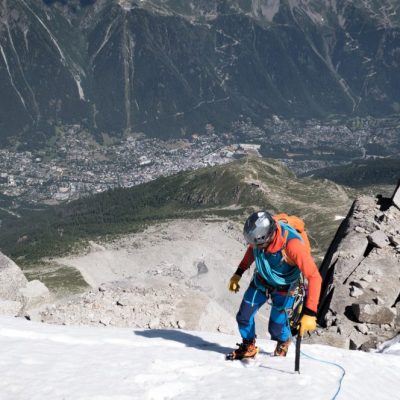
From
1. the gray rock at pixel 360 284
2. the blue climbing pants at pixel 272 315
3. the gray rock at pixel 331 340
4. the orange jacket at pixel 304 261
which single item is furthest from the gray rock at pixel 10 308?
the orange jacket at pixel 304 261

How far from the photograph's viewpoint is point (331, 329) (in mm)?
27766

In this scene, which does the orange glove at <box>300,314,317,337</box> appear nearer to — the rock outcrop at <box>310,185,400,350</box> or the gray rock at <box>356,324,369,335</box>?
the rock outcrop at <box>310,185,400,350</box>

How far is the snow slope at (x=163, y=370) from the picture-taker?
1555 centimetres

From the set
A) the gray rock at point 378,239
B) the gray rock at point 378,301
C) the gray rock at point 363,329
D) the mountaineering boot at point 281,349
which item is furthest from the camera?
the gray rock at point 378,239

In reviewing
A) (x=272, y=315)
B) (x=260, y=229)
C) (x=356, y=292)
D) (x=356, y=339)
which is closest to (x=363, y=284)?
(x=356, y=292)

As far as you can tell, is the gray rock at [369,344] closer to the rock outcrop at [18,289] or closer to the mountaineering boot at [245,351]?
the mountaineering boot at [245,351]

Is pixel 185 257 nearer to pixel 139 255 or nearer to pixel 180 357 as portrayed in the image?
pixel 139 255

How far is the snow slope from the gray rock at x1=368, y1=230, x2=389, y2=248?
14.5 metres

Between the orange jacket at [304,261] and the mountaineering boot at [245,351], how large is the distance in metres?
2.97

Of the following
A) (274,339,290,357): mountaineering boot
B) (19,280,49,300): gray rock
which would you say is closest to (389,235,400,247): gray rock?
(274,339,290,357): mountaineering boot

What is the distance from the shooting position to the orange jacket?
55.2 feet

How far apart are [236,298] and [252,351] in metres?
75.1

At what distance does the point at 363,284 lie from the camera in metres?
30.7

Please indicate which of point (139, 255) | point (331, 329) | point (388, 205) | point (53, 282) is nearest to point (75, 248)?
point (139, 255)
